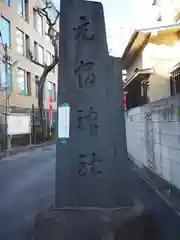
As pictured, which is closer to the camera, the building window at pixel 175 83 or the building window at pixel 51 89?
the building window at pixel 175 83

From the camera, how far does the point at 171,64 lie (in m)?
14.3

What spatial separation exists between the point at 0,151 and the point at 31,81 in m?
14.7

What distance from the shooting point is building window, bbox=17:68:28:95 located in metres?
31.6

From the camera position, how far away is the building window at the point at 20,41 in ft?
103

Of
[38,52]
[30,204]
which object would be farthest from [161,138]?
[38,52]

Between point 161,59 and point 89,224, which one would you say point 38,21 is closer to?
point 161,59

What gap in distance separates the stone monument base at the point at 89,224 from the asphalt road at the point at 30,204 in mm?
720

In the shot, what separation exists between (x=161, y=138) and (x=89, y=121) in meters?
4.67

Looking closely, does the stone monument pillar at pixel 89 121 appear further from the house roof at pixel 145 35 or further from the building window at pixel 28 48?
the building window at pixel 28 48

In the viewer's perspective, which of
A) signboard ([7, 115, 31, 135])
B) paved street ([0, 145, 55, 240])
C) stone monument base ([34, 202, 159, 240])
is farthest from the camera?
signboard ([7, 115, 31, 135])

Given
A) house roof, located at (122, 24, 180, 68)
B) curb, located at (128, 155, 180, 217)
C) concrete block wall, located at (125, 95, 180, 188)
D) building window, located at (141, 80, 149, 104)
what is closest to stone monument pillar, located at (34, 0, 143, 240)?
curb, located at (128, 155, 180, 217)

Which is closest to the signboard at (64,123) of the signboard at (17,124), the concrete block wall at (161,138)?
the concrete block wall at (161,138)

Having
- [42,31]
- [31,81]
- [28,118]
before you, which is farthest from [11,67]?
→ [42,31]

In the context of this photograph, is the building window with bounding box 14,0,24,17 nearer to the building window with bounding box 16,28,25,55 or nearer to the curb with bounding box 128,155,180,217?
the building window with bounding box 16,28,25,55
